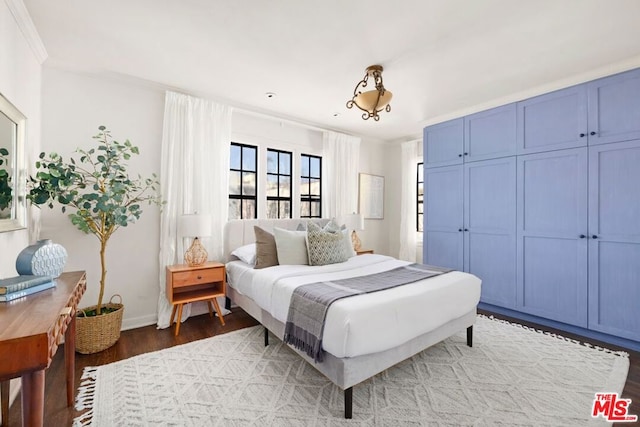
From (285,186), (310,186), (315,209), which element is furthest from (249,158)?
(315,209)

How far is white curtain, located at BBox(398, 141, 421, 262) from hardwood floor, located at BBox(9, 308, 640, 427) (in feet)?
5.72

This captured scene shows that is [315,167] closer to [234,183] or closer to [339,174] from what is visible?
[339,174]

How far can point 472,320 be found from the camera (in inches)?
102

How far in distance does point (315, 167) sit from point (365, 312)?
129 inches

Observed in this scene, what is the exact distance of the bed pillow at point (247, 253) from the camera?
316 centimetres

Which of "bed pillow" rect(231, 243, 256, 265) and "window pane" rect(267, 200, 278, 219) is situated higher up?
"window pane" rect(267, 200, 278, 219)

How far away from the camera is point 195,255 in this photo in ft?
10.3

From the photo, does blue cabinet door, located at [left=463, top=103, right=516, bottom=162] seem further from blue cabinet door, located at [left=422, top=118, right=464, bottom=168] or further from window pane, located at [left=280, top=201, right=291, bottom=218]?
window pane, located at [left=280, top=201, right=291, bottom=218]

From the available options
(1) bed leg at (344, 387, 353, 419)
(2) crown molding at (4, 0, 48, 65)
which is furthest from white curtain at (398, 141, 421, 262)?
(2) crown molding at (4, 0, 48, 65)

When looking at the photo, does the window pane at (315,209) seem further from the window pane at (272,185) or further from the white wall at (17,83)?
the white wall at (17,83)

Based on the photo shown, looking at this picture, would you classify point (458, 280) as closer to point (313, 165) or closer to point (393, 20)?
point (393, 20)

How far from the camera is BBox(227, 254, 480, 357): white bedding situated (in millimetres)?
1717

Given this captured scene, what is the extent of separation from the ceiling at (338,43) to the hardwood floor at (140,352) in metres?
2.59

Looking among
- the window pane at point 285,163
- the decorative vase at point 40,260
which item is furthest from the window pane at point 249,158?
the decorative vase at point 40,260
